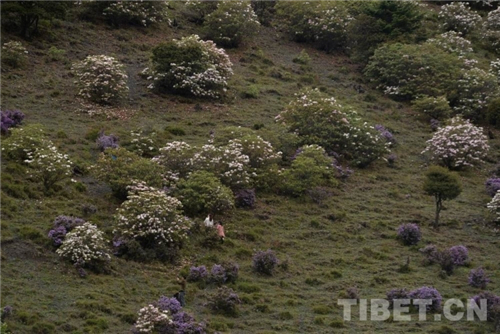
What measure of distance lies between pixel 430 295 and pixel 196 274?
29.0 feet

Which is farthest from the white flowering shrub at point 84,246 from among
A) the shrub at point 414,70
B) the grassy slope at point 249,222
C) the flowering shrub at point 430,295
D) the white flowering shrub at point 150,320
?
the shrub at point 414,70

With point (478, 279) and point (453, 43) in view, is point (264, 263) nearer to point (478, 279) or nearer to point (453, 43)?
point (478, 279)

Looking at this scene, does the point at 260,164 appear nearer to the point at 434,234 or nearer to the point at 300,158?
the point at 300,158

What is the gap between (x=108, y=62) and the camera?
5416 centimetres

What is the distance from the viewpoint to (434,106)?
61312 millimetres

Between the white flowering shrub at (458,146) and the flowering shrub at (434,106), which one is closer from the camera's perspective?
the white flowering shrub at (458,146)

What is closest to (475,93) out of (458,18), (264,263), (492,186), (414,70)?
(414,70)

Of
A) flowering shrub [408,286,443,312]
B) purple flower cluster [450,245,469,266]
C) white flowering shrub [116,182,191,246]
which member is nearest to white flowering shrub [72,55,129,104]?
white flowering shrub [116,182,191,246]

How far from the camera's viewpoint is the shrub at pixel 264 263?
4056 cm

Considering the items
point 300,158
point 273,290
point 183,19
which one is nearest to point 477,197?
point 300,158

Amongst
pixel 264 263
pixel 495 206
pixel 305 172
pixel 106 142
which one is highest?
pixel 106 142

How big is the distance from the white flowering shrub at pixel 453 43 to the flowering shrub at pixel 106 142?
27902 millimetres

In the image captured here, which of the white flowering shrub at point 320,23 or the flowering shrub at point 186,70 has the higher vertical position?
the white flowering shrub at point 320,23

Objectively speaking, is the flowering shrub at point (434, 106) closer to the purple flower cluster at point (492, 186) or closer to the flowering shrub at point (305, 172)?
the purple flower cluster at point (492, 186)
